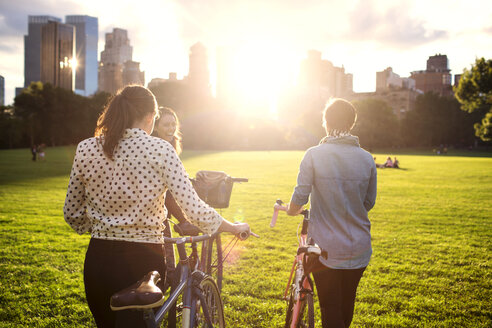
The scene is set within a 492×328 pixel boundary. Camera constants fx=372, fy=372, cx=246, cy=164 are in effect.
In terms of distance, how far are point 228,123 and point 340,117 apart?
101 metres

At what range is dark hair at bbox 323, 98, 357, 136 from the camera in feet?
9.74

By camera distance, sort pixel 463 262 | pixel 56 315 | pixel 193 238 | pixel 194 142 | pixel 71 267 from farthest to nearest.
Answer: pixel 194 142, pixel 463 262, pixel 71 267, pixel 56 315, pixel 193 238

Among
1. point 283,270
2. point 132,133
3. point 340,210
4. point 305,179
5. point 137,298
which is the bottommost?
point 283,270

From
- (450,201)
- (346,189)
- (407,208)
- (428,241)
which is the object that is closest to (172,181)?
(346,189)

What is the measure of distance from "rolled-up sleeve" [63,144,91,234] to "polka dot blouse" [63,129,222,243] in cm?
1

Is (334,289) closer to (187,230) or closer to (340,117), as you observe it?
(187,230)

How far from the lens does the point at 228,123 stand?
103 meters

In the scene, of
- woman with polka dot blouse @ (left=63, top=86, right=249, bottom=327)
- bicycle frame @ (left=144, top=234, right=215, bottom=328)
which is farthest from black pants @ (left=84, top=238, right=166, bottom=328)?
bicycle frame @ (left=144, top=234, right=215, bottom=328)

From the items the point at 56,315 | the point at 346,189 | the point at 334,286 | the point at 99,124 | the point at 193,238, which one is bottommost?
the point at 56,315

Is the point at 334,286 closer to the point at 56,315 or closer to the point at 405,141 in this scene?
the point at 56,315

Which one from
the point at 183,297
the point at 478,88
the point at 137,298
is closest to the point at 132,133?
the point at 137,298

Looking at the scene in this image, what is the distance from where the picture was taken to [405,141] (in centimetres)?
10244

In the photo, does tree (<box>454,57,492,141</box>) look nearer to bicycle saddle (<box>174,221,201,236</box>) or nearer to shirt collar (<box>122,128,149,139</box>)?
bicycle saddle (<box>174,221,201,236</box>)

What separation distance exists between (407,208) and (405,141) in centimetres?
9694
